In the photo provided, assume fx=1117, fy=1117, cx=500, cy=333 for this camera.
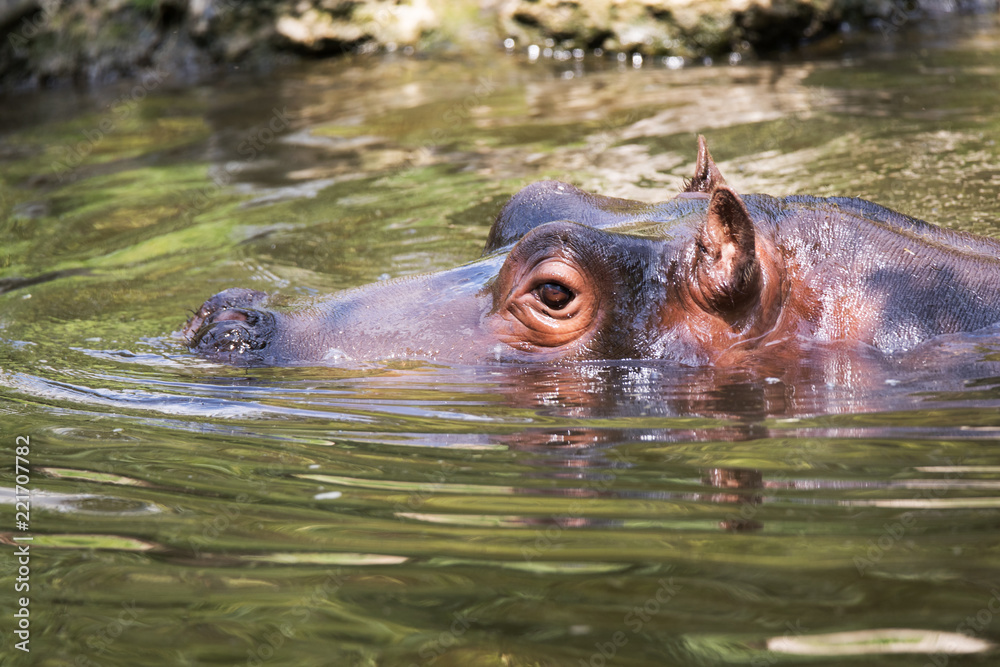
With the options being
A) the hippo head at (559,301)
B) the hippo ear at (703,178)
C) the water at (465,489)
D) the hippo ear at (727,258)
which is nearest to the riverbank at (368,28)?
the water at (465,489)

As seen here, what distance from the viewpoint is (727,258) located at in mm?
4340

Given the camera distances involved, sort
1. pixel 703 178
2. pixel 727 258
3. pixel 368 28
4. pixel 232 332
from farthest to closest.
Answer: pixel 368 28 < pixel 703 178 < pixel 232 332 < pixel 727 258

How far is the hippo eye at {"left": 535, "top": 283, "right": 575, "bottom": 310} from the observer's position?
4.60 m

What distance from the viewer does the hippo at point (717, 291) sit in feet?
14.6

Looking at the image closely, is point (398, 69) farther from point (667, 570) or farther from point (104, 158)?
point (667, 570)

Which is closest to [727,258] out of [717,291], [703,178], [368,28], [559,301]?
[717,291]

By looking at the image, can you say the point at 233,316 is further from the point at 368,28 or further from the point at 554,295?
the point at 368,28

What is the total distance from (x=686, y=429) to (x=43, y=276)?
5398 millimetres

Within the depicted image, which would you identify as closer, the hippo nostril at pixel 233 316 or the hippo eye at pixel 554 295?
the hippo eye at pixel 554 295

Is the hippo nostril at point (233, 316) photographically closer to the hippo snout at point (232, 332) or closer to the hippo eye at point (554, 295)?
the hippo snout at point (232, 332)

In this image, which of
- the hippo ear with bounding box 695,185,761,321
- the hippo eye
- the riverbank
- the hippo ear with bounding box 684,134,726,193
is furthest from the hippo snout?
the riverbank

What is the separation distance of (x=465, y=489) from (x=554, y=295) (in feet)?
3.95

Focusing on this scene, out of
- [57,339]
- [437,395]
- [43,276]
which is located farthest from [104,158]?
[437,395]

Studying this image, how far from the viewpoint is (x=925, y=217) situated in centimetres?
715
